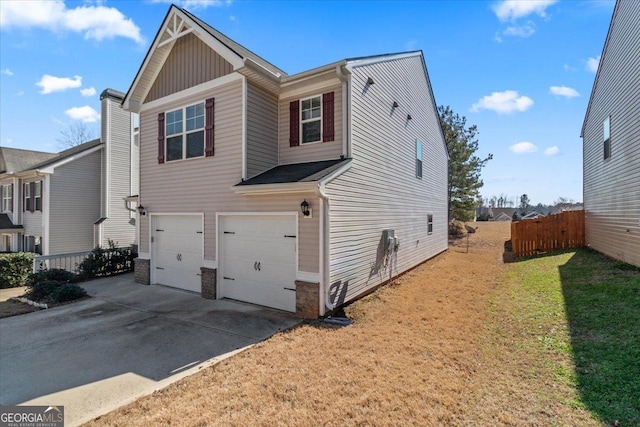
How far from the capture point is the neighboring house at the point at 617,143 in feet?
29.4

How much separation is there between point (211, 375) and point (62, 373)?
87.1 inches

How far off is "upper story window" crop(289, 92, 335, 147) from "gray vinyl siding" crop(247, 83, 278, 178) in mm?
511

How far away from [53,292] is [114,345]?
483cm

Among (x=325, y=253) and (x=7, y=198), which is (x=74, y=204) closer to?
(x=7, y=198)

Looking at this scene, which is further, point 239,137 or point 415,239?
point 415,239

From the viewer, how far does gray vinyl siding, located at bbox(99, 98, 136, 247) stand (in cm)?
1697

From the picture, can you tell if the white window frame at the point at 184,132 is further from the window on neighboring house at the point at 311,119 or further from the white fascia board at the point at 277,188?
the window on neighboring house at the point at 311,119

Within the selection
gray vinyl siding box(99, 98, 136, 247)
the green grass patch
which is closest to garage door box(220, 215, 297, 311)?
the green grass patch

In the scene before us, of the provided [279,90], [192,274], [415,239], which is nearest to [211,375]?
[192,274]

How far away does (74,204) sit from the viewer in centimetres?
1650

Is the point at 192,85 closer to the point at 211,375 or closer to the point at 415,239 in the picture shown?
the point at 211,375

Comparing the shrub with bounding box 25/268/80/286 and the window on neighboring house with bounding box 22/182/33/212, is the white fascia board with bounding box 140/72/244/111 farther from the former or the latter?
the window on neighboring house with bounding box 22/182/33/212

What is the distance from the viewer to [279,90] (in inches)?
335

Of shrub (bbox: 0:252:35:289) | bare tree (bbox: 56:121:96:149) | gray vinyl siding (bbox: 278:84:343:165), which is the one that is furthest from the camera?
bare tree (bbox: 56:121:96:149)
